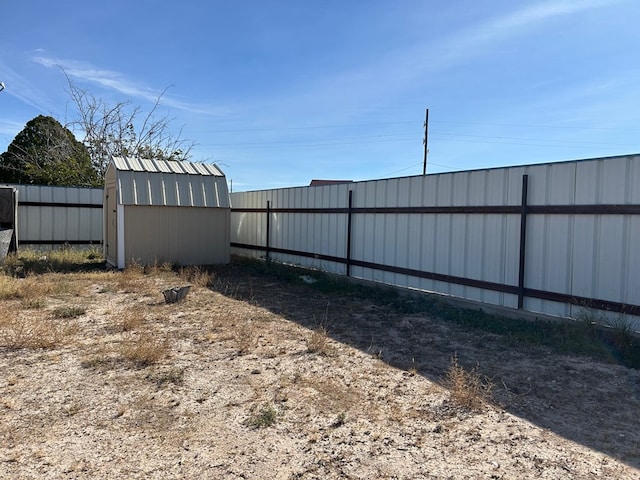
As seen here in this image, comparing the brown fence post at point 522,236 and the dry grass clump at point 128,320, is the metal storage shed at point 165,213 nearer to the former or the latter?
the dry grass clump at point 128,320

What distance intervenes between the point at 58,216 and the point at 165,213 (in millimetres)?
4345

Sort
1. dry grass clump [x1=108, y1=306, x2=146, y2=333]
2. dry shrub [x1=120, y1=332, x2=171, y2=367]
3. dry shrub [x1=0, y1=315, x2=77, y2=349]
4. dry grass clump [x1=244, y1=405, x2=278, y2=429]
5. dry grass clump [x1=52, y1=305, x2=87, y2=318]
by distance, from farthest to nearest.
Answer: dry grass clump [x1=52, y1=305, x2=87, y2=318] → dry grass clump [x1=108, y1=306, x2=146, y2=333] → dry shrub [x1=0, y1=315, x2=77, y2=349] → dry shrub [x1=120, y1=332, x2=171, y2=367] → dry grass clump [x1=244, y1=405, x2=278, y2=429]

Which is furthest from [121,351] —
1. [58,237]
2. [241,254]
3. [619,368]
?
[58,237]

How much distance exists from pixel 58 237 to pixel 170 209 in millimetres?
4512

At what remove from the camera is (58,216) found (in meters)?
14.1

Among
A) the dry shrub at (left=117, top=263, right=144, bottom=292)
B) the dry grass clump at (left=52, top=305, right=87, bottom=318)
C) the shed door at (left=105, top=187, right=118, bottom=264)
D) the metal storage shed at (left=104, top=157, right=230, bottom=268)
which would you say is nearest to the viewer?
the dry grass clump at (left=52, top=305, right=87, bottom=318)

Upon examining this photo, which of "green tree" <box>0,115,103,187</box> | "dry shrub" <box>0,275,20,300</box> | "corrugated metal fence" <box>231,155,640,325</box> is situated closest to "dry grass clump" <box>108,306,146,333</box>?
"dry shrub" <box>0,275,20,300</box>

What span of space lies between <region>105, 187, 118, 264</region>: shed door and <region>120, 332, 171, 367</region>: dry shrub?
692 cm

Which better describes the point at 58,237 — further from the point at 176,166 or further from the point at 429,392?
the point at 429,392

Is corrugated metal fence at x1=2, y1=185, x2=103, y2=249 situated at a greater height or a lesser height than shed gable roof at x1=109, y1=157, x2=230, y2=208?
lesser

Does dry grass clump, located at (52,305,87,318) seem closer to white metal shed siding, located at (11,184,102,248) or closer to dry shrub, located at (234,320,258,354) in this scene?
dry shrub, located at (234,320,258,354)

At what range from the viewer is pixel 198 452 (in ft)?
9.64

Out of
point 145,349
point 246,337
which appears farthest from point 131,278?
point 145,349

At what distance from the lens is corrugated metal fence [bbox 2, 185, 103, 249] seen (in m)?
13.7
